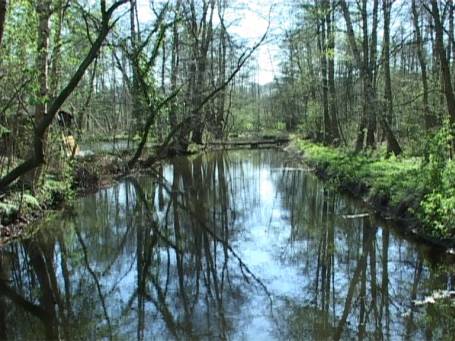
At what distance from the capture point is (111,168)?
69.3ft

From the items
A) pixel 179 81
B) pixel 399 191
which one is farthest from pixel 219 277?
pixel 179 81

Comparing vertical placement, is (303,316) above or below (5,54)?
below

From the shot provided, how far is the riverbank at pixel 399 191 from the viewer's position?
935 centimetres

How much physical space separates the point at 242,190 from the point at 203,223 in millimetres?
6175

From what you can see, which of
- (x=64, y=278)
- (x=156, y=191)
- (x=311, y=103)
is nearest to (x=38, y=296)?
(x=64, y=278)

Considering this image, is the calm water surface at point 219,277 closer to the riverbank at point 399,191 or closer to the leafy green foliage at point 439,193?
the riverbank at point 399,191

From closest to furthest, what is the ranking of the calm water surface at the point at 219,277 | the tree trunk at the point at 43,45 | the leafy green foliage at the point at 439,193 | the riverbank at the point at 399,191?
the calm water surface at the point at 219,277 → the leafy green foliage at the point at 439,193 → the riverbank at the point at 399,191 → the tree trunk at the point at 43,45

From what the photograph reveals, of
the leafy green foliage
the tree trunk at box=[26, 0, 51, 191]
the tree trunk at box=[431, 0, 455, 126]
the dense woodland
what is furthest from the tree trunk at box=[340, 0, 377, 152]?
the tree trunk at box=[26, 0, 51, 191]

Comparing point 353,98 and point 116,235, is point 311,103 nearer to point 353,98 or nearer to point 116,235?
point 353,98

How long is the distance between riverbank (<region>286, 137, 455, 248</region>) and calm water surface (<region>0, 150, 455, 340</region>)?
50 cm

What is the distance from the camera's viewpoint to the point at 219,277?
26.3 feet

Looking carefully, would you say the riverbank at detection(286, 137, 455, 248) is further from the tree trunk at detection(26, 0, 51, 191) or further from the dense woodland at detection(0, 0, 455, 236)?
the tree trunk at detection(26, 0, 51, 191)

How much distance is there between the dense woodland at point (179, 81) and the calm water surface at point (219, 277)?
169 centimetres

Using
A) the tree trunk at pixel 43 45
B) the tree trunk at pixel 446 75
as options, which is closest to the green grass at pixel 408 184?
the tree trunk at pixel 446 75
